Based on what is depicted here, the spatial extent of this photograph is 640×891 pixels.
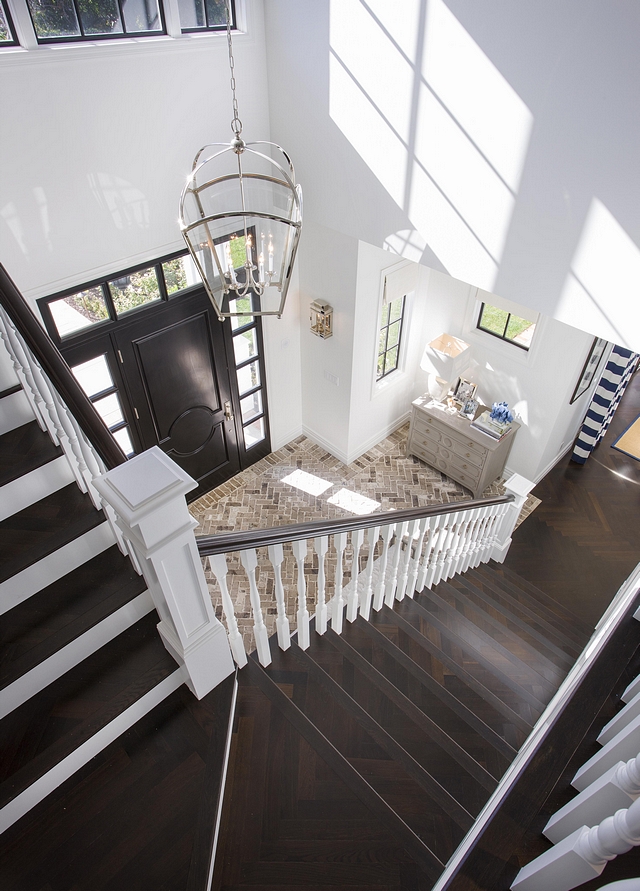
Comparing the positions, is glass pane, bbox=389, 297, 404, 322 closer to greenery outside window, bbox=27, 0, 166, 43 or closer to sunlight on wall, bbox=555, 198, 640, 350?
sunlight on wall, bbox=555, 198, 640, 350

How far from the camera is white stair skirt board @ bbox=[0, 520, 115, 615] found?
2.37 meters

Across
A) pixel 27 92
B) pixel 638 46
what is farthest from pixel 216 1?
pixel 638 46

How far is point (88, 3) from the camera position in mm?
3672

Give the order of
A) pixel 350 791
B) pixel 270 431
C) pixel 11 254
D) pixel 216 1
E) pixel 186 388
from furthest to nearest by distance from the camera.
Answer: pixel 270 431, pixel 186 388, pixel 216 1, pixel 11 254, pixel 350 791

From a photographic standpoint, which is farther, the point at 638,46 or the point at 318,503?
the point at 318,503

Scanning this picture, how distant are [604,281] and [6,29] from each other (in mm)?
4089

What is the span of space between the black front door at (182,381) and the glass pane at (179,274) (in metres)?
0.13

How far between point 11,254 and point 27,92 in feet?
3.41

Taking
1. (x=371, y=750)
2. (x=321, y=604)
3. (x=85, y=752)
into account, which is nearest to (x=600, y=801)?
(x=371, y=750)

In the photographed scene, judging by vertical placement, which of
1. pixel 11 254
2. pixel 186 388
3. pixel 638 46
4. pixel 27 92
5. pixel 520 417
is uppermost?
pixel 638 46

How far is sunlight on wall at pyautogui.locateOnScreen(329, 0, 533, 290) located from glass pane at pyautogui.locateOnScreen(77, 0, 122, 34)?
159 centimetres

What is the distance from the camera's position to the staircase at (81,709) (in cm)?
206

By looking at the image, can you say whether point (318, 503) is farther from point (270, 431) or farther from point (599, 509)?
point (599, 509)

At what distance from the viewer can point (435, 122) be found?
3.91 meters
